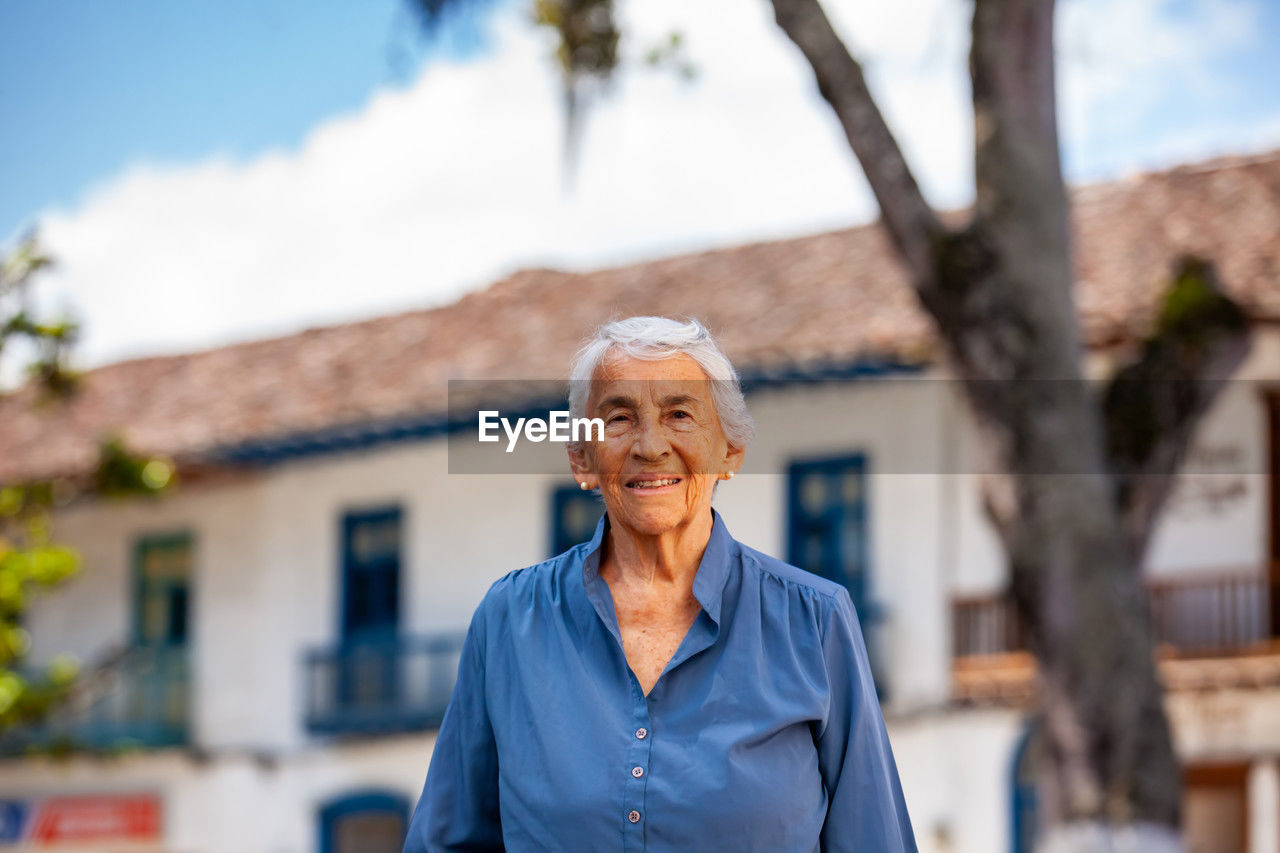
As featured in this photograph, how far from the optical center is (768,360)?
545 inches

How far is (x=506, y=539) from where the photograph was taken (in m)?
15.9

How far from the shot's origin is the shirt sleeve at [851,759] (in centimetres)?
219

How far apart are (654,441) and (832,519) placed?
40.3 feet

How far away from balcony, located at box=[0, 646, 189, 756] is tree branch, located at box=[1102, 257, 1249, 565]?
1142cm

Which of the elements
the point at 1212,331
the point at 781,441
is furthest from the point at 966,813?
the point at 1212,331

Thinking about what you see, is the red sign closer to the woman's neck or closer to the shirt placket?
the woman's neck

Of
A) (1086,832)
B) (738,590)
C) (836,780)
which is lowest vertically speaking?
(1086,832)

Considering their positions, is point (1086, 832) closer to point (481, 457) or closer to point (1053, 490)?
point (1053, 490)

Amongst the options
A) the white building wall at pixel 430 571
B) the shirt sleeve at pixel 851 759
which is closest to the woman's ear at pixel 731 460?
the shirt sleeve at pixel 851 759

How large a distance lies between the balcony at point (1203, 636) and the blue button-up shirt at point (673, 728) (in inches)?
412

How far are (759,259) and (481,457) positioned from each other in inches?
137

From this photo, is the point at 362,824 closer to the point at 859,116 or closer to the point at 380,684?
the point at 380,684

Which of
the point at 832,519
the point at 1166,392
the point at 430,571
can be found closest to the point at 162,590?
the point at 430,571

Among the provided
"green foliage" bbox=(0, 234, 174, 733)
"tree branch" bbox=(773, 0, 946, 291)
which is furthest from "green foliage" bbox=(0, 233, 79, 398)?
"tree branch" bbox=(773, 0, 946, 291)
